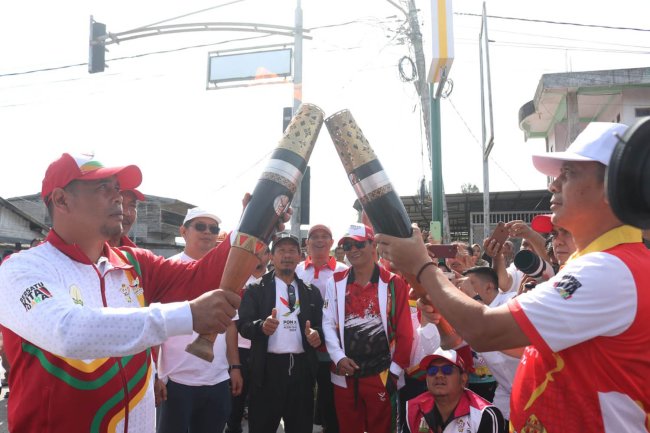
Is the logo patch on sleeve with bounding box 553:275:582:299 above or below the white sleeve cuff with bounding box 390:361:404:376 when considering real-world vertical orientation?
above

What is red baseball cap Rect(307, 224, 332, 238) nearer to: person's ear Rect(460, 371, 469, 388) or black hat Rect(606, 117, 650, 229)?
person's ear Rect(460, 371, 469, 388)

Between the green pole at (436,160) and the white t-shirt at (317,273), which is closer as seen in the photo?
the white t-shirt at (317,273)

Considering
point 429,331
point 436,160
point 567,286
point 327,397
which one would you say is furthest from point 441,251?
point 436,160

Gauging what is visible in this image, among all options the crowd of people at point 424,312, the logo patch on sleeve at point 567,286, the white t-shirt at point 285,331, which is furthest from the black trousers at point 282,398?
the logo patch on sleeve at point 567,286

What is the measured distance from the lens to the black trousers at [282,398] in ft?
14.5

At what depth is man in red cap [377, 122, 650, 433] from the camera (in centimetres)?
170

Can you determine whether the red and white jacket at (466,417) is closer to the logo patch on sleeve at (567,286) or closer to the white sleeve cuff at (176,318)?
the logo patch on sleeve at (567,286)

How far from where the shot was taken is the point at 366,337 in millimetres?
4320

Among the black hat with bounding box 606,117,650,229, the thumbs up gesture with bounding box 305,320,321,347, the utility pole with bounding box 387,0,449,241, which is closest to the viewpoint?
the black hat with bounding box 606,117,650,229

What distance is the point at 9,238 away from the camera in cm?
1947

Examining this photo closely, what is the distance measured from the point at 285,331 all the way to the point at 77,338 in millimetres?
2968

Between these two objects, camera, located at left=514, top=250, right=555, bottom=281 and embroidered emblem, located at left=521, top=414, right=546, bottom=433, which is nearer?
embroidered emblem, located at left=521, top=414, right=546, bottom=433

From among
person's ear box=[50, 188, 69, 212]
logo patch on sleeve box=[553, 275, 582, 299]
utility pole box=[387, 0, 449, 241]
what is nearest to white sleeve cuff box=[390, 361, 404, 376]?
logo patch on sleeve box=[553, 275, 582, 299]

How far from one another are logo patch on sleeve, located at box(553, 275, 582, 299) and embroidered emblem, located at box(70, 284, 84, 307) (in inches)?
79.9
